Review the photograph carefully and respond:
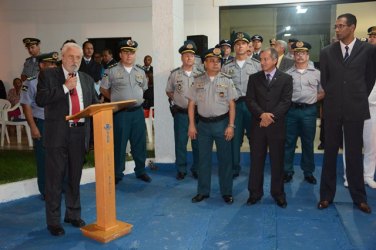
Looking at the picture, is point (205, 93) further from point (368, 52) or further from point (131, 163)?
point (131, 163)

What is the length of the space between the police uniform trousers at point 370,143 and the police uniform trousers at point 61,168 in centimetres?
332

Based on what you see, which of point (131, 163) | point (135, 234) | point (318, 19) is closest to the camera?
point (135, 234)

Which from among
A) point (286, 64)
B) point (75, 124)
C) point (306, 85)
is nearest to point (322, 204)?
point (306, 85)

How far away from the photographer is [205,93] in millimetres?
4340

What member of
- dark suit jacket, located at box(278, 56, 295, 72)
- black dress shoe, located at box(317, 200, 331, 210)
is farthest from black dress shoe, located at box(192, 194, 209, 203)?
dark suit jacket, located at box(278, 56, 295, 72)

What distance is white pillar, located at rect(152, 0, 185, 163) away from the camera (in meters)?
5.76

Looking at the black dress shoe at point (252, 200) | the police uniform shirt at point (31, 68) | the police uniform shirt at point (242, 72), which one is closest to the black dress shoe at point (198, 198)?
the black dress shoe at point (252, 200)

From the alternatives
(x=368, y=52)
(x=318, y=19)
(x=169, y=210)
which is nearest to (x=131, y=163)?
(x=169, y=210)

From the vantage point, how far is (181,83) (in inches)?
Answer: 210

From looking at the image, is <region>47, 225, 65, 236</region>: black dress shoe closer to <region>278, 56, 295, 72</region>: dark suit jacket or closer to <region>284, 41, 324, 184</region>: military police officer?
<region>284, 41, 324, 184</region>: military police officer

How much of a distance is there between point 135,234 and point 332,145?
2110 millimetres

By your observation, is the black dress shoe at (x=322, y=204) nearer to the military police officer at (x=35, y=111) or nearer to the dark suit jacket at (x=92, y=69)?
the military police officer at (x=35, y=111)

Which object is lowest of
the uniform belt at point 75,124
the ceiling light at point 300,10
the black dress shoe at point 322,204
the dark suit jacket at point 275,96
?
the black dress shoe at point 322,204

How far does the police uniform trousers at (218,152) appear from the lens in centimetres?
434
